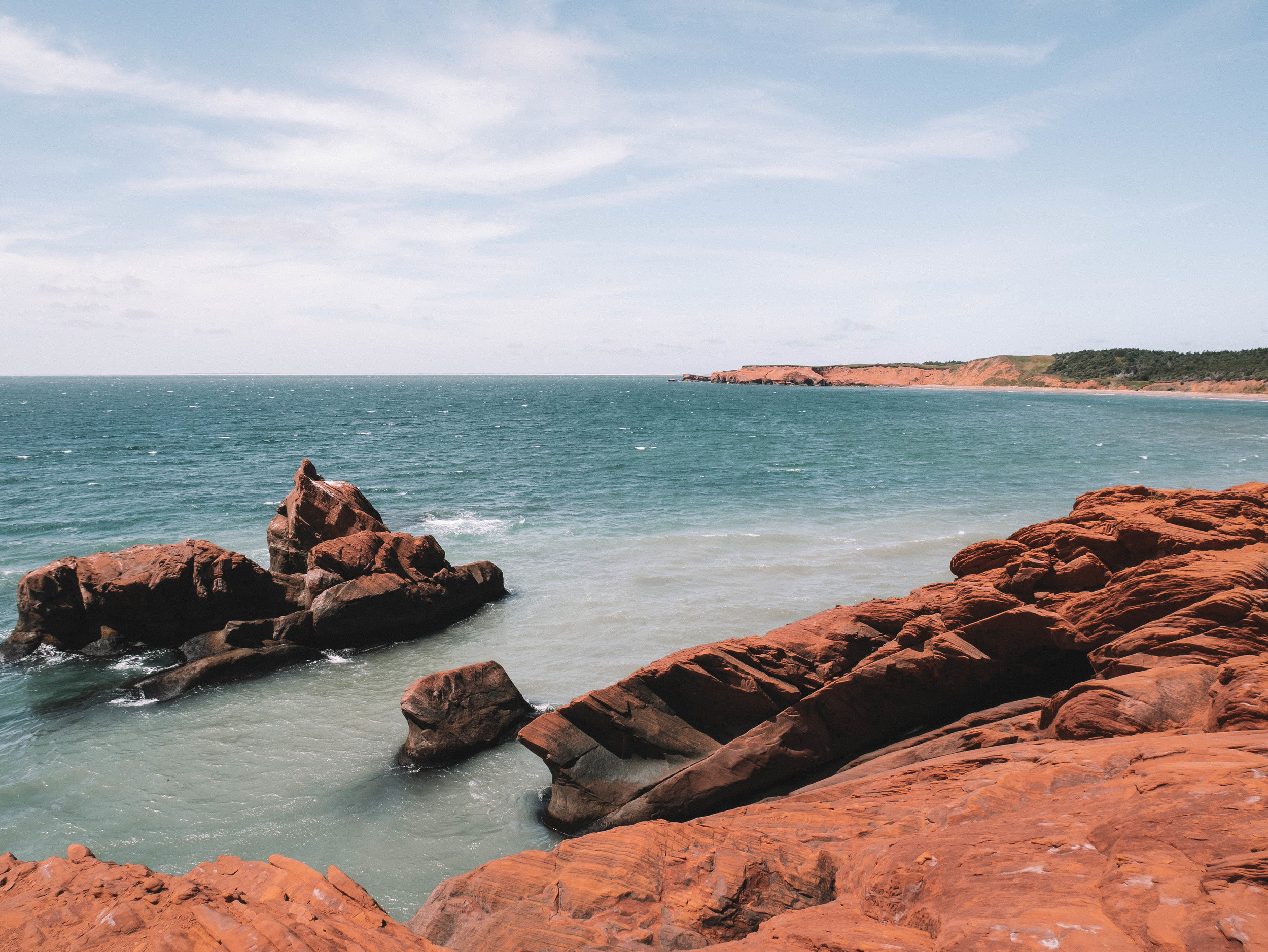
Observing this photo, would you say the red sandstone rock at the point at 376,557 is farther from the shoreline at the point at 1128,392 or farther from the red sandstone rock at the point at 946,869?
the shoreline at the point at 1128,392

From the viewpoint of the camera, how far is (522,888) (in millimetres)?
7270

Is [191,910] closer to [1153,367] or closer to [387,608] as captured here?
[387,608]

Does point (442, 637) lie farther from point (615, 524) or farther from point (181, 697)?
point (615, 524)

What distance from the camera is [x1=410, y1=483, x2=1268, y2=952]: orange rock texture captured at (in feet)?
16.1

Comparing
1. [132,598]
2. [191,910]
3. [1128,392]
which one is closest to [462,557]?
[132,598]

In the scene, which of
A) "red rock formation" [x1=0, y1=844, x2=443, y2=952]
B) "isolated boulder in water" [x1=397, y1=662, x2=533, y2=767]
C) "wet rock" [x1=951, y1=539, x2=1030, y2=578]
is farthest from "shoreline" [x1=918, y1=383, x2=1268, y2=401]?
"red rock formation" [x1=0, y1=844, x2=443, y2=952]

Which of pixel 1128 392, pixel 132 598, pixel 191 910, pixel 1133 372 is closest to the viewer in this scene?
pixel 191 910

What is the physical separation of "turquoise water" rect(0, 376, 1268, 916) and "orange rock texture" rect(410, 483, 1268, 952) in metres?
3.36

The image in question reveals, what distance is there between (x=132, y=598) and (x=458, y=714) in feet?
37.5

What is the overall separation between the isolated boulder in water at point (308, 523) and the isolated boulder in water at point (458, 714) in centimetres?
998

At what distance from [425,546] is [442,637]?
319 centimetres

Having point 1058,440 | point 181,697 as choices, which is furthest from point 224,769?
point 1058,440

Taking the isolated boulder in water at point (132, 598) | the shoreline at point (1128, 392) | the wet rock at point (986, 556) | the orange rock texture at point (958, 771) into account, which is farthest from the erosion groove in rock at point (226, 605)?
the shoreline at point (1128, 392)

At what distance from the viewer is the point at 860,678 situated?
1094cm
